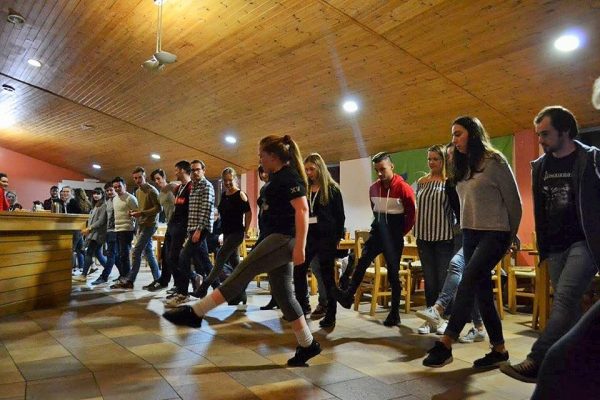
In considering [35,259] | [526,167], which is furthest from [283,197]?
[526,167]

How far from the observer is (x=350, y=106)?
7.59m

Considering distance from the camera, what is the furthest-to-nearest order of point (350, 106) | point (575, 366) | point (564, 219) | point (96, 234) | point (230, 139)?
point (230, 139) → point (350, 106) → point (96, 234) → point (564, 219) → point (575, 366)

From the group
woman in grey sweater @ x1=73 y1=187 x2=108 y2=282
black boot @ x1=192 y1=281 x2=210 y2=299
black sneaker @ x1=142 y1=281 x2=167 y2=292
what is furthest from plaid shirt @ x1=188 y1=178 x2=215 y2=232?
woman in grey sweater @ x1=73 y1=187 x2=108 y2=282

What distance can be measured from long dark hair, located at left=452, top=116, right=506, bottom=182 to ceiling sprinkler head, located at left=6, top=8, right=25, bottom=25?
6452mm

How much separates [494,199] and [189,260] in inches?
124

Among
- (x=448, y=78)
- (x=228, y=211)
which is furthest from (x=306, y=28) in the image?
(x=228, y=211)

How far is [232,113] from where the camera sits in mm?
8742

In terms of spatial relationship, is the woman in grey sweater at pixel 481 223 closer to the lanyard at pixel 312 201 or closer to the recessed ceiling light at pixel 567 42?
the lanyard at pixel 312 201

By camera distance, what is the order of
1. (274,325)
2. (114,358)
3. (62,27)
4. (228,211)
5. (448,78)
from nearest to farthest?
(114,358) → (274,325) → (228,211) → (448,78) → (62,27)

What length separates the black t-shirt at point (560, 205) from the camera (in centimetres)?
228

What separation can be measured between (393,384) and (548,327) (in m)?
0.80

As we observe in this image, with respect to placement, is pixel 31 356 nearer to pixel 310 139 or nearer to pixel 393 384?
pixel 393 384

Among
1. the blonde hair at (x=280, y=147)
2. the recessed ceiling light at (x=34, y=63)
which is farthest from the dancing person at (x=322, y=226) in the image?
the recessed ceiling light at (x=34, y=63)

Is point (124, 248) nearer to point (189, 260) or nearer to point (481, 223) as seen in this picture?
point (189, 260)
